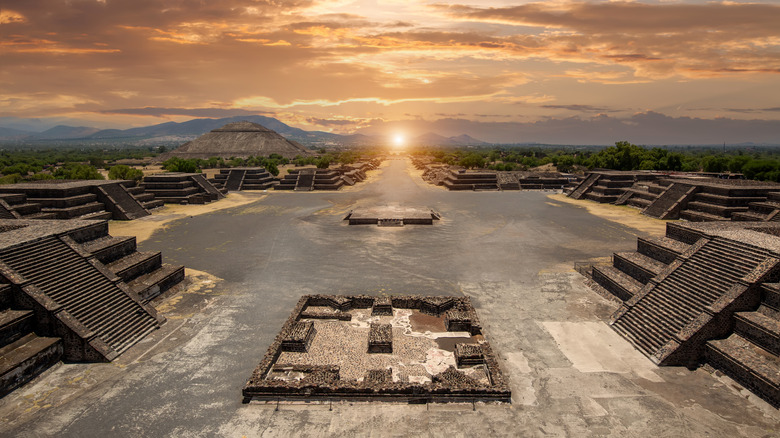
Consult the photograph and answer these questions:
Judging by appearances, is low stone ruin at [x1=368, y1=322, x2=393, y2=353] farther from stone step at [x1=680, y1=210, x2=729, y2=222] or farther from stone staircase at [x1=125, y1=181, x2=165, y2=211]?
stone staircase at [x1=125, y1=181, x2=165, y2=211]

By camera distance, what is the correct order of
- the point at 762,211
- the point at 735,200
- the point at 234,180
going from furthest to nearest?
the point at 234,180
the point at 735,200
the point at 762,211

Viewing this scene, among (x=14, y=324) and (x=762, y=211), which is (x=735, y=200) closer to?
(x=762, y=211)

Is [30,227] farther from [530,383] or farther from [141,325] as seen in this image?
[530,383]

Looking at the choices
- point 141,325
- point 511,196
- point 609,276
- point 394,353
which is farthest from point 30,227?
point 511,196

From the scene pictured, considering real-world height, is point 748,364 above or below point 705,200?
below

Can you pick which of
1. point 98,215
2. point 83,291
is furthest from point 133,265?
point 98,215

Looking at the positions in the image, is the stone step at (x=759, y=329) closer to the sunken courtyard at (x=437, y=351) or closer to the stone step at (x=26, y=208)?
the sunken courtyard at (x=437, y=351)
